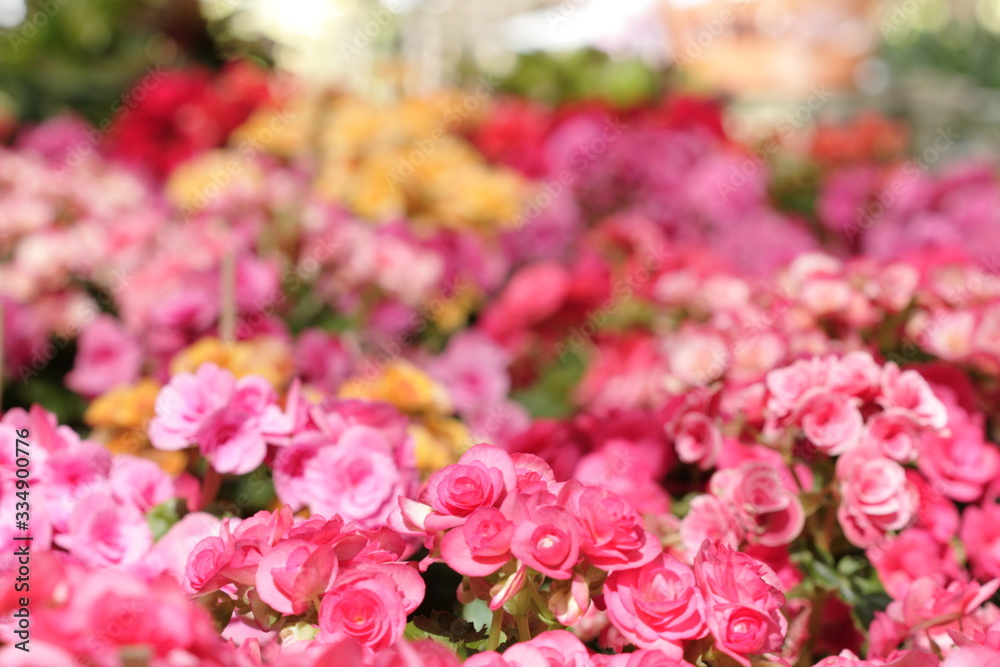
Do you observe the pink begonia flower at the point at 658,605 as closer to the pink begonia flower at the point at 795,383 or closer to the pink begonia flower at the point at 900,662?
the pink begonia flower at the point at 900,662

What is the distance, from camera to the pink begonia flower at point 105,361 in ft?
5.46

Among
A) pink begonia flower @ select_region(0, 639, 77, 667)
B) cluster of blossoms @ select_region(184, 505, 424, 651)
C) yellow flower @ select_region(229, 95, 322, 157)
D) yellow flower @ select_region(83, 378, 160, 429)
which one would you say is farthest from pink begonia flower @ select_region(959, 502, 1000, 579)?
yellow flower @ select_region(229, 95, 322, 157)

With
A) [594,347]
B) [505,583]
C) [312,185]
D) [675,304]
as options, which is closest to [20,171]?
[312,185]

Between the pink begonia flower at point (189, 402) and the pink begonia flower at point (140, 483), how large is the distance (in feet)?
0.15

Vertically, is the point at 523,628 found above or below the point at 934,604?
above

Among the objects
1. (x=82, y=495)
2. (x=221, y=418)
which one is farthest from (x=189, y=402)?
(x=82, y=495)

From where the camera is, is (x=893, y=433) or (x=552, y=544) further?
(x=893, y=433)

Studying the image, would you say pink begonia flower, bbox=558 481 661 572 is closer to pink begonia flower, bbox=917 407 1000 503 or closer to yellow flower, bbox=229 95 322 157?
pink begonia flower, bbox=917 407 1000 503

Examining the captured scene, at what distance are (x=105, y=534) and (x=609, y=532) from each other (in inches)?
18.0

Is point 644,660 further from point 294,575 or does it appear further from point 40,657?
point 40,657

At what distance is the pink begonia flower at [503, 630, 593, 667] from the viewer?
58cm

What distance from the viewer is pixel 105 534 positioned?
2.72ft

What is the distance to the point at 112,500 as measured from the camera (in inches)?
33.4

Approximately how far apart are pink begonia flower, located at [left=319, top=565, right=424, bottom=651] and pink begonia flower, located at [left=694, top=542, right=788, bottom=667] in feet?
0.68
